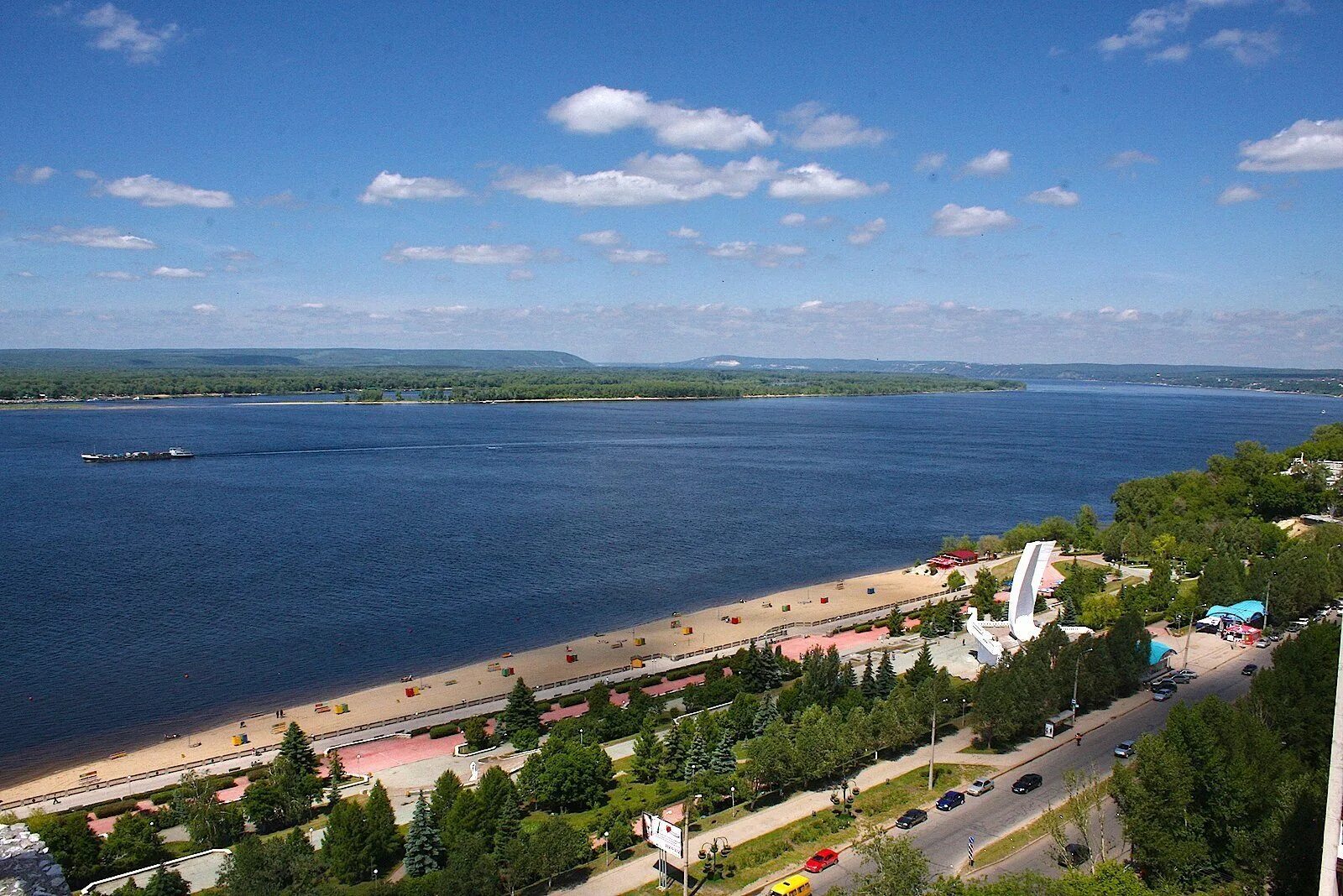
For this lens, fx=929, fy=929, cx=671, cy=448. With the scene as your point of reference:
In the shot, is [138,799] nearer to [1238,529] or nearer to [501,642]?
[501,642]

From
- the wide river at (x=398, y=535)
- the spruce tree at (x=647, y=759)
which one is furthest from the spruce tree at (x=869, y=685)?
the wide river at (x=398, y=535)

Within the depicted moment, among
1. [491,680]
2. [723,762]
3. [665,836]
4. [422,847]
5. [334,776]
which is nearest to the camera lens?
[665,836]

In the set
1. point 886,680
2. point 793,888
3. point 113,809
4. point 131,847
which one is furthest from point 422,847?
point 886,680

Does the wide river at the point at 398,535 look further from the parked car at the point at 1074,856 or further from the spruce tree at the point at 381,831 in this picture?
the parked car at the point at 1074,856

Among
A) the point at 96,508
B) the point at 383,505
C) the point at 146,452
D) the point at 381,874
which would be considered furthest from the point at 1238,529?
the point at 146,452

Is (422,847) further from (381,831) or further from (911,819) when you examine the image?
(911,819)
